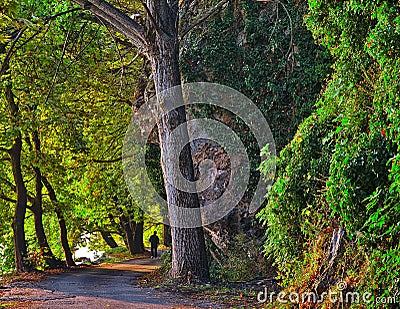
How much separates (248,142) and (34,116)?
651 centimetres

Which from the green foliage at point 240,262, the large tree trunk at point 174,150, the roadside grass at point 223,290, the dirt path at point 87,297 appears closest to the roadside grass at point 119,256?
the dirt path at point 87,297

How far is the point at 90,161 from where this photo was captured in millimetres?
22281

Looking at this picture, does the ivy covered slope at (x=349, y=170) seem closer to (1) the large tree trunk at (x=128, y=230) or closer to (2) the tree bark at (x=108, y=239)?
(1) the large tree trunk at (x=128, y=230)

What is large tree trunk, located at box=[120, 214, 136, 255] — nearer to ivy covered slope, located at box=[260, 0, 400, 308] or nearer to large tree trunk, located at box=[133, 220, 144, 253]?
large tree trunk, located at box=[133, 220, 144, 253]

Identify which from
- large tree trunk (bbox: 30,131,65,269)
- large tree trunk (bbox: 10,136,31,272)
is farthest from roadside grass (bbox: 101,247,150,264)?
large tree trunk (bbox: 10,136,31,272)

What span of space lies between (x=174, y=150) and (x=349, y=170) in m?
8.05

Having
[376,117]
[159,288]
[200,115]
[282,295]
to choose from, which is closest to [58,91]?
[200,115]

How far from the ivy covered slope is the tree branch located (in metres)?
6.87

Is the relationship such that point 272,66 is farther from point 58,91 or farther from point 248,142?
point 58,91

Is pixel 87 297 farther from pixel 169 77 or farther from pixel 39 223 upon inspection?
pixel 39 223

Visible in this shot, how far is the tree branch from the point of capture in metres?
14.0

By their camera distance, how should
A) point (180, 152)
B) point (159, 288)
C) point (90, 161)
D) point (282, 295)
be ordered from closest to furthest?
point (282, 295), point (159, 288), point (180, 152), point (90, 161)

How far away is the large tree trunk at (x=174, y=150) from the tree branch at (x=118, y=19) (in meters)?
0.45

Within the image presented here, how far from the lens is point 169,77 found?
14547 millimetres
